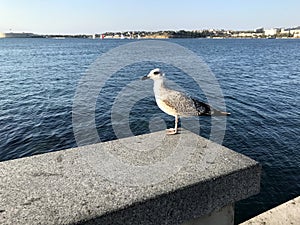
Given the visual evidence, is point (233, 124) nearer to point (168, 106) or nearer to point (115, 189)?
point (168, 106)

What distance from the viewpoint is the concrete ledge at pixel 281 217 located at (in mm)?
3756

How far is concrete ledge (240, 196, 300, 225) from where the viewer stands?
3756 mm

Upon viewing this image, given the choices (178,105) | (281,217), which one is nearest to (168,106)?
(178,105)

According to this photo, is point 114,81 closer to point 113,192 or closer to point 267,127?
point 267,127

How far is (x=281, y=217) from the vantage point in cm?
382

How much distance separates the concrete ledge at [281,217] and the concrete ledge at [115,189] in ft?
3.38

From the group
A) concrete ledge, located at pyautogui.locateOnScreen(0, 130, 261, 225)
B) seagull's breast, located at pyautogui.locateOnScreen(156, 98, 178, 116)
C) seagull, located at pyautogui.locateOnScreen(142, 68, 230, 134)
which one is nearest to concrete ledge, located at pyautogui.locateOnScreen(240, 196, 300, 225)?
concrete ledge, located at pyautogui.locateOnScreen(0, 130, 261, 225)

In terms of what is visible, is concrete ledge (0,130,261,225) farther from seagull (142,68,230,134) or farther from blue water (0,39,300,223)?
blue water (0,39,300,223)

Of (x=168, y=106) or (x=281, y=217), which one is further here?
(x=168, y=106)

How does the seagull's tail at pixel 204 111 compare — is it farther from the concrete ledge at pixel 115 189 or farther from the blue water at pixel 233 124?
the blue water at pixel 233 124

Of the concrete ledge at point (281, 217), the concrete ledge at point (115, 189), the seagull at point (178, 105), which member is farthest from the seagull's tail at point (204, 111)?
the concrete ledge at point (281, 217)

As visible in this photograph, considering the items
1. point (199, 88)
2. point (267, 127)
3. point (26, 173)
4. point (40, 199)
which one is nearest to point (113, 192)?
point (40, 199)

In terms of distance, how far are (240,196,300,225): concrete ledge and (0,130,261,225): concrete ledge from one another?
1031 mm

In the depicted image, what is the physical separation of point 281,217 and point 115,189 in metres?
2.56
